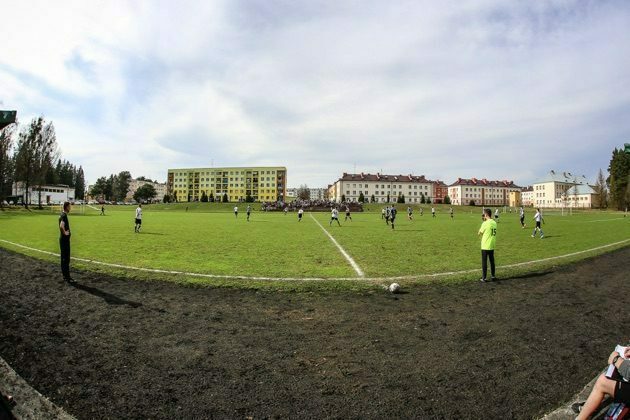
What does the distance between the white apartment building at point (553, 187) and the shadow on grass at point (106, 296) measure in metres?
159

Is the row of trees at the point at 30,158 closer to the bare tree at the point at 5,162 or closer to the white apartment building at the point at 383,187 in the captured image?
the bare tree at the point at 5,162

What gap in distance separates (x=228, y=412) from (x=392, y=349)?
2531 millimetres

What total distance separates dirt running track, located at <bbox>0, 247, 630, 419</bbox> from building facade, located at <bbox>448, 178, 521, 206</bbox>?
163 metres

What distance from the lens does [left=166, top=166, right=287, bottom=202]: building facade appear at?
142 metres

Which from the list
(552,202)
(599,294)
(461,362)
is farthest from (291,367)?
(552,202)

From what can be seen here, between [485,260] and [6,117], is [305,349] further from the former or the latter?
[485,260]

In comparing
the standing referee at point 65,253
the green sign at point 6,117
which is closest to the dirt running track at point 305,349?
the standing referee at point 65,253

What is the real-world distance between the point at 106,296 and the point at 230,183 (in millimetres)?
145520

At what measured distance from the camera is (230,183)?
148625mm

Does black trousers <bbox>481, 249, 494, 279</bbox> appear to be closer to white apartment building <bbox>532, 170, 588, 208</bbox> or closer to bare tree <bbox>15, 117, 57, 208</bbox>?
bare tree <bbox>15, 117, 57, 208</bbox>

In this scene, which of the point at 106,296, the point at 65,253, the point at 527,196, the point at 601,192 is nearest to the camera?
the point at 106,296

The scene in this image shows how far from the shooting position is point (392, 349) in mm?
4941

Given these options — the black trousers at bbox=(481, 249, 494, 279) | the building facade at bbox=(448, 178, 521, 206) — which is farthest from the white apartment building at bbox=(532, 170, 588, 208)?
the black trousers at bbox=(481, 249, 494, 279)

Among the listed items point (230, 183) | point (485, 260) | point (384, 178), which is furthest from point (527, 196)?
point (485, 260)
